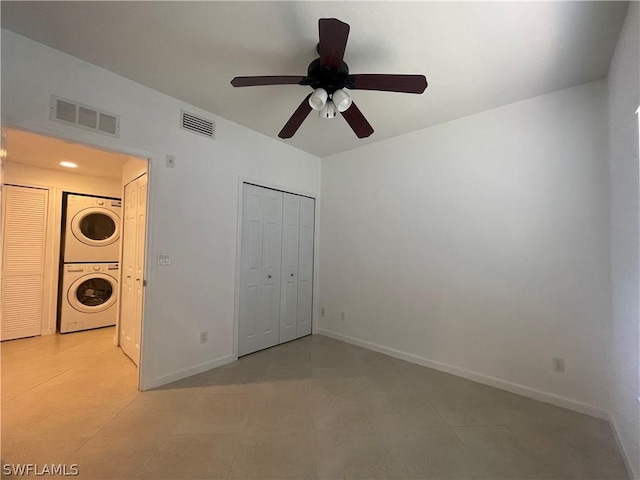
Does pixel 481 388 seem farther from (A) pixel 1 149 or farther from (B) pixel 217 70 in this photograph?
(A) pixel 1 149

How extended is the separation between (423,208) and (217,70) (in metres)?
2.38

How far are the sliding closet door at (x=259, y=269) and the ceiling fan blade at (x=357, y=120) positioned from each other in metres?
1.54

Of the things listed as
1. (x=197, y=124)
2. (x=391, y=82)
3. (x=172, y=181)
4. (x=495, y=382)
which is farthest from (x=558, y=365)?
(x=197, y=124)

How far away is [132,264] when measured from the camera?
2.93 metres

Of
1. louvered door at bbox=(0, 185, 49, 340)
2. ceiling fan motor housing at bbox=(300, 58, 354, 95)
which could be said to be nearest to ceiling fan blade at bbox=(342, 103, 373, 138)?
ceiling fan motor housing at bbox=(300, 58, 354, 95)

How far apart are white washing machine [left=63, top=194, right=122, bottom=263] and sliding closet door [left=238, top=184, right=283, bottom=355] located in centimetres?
270

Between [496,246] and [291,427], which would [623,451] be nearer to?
[496,246]

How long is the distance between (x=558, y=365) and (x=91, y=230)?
5.99 m

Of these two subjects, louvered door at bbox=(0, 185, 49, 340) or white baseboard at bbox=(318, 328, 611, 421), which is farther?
louvered door at bbox=(0, 185, 49, 340)

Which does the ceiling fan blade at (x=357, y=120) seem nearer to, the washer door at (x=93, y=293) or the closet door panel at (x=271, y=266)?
the closet door panel at (x=271, y=266)

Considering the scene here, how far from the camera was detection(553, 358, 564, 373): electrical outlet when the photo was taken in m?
2.13

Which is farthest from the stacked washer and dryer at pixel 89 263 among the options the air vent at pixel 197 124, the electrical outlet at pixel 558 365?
the electrical outlet at pixel 558 365

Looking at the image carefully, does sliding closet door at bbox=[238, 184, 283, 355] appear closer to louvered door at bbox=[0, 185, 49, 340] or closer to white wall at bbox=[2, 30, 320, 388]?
white wall at bbox=[2, 30, 320, 388]

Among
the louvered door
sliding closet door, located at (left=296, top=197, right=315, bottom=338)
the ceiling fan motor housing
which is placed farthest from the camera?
sliding closet door, located at (left=296, top=197, right=315, bottom=338)
